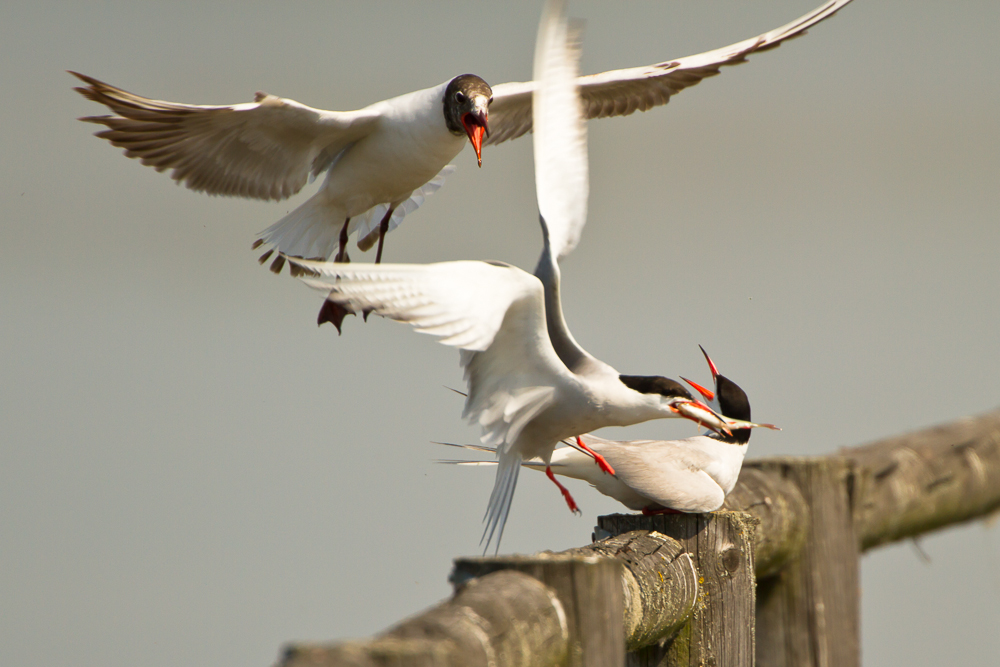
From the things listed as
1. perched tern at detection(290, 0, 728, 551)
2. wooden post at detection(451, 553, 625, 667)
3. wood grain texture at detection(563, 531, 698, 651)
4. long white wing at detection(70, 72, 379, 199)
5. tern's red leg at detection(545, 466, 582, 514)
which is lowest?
wooden post at detection(451, 553, 625, 667)

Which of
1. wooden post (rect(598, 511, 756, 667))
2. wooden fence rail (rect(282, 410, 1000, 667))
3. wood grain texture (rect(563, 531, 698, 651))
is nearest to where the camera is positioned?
wooden fence rail (rect(282, 410, 1000, 667))

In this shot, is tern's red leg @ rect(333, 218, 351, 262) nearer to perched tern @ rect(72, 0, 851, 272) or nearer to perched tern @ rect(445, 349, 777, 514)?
perched tern @ rect(72, 0, 851, 272)

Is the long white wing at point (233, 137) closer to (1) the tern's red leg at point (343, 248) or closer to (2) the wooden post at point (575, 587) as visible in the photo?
(1) the tern's red leg at point (343, 248)

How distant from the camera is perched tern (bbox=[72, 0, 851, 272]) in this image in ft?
11.1

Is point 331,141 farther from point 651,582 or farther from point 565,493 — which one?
point 651,582

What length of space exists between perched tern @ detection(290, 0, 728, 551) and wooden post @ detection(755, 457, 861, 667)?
0.42m

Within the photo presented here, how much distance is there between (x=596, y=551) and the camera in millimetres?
2045

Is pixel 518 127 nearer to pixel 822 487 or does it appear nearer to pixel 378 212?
pixel 378 212

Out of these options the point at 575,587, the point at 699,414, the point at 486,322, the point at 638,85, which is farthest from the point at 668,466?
the point at 638,85

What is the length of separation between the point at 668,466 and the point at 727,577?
491 mm

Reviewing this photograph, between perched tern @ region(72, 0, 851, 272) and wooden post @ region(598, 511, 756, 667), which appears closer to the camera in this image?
wooden post @ region(598, 511, 756, 667)

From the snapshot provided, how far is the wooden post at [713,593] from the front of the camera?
2348 millimetres

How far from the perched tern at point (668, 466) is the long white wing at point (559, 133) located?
2.10 feet

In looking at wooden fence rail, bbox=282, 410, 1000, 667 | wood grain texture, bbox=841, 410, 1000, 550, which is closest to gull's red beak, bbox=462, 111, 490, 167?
wooden fence rail, bbox=282, 410, 1000, 667
